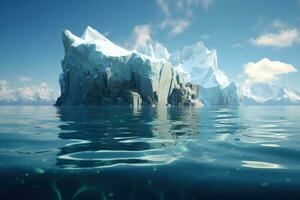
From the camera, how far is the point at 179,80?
409 ft

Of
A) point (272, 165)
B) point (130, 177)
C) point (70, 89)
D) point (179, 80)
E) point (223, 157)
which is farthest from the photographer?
point (179, 80)

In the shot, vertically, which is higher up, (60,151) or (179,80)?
(179,80)

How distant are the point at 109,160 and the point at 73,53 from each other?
357 feet

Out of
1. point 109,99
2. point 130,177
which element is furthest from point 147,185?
point 109,99

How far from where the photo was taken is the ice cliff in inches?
4163

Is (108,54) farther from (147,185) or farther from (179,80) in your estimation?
(147,185)

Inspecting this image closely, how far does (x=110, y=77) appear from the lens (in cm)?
10769

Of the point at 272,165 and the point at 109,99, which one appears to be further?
the point at 109,99

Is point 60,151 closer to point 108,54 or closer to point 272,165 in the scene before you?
point 272,165

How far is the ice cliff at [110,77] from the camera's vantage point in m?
106

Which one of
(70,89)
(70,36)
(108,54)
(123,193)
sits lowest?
(123,193)

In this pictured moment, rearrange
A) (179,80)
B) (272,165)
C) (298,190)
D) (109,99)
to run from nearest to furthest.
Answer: (298,190)
(272,165)
(109,99)
(179,80)

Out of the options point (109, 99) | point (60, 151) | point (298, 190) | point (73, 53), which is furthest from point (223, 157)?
point (73, 53)

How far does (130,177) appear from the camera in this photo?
5.39 meters
